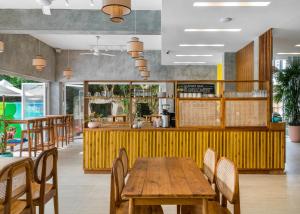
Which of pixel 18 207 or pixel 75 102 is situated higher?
pixel 75 102

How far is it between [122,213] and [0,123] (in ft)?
10.5

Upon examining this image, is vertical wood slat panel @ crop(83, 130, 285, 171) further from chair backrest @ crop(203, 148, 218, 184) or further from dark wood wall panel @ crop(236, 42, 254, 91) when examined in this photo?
chair backrest @ crop(203, 148, 218, 184)

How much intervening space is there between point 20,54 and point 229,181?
8.77 m

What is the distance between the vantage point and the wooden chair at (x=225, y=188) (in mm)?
2398

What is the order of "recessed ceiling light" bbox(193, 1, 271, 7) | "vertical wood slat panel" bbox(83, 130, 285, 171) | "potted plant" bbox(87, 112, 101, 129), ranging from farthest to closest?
"potted plant" bbox(87, 112, 101, 129), "vertical wood slat panel" bbox(83, 130, 285, 171), "recessed ceiling light" bbox(193, 1, 271, 7)

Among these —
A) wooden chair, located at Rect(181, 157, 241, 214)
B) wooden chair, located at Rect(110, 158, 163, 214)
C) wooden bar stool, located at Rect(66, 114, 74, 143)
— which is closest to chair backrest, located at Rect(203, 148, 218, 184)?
wooden chair, located at Rect(181, 157, 241, 214)

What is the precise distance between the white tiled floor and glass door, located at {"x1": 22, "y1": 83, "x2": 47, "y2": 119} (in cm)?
489

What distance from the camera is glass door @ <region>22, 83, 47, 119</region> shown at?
1105 cm

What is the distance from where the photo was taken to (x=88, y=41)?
11.1m

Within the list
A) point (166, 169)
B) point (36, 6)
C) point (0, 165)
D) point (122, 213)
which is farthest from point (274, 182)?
point (36, 6)

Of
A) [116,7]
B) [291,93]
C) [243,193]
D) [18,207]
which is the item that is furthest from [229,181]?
[291,93]

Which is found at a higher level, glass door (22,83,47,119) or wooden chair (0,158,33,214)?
glass door (22,83,47,119)

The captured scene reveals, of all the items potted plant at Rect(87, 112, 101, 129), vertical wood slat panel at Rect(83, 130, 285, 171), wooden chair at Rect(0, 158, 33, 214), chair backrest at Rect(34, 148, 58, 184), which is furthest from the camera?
potted plant at Rect(87, 112, 101, 129)

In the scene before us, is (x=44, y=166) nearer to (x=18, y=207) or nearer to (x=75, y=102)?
(x=18, y=207)
